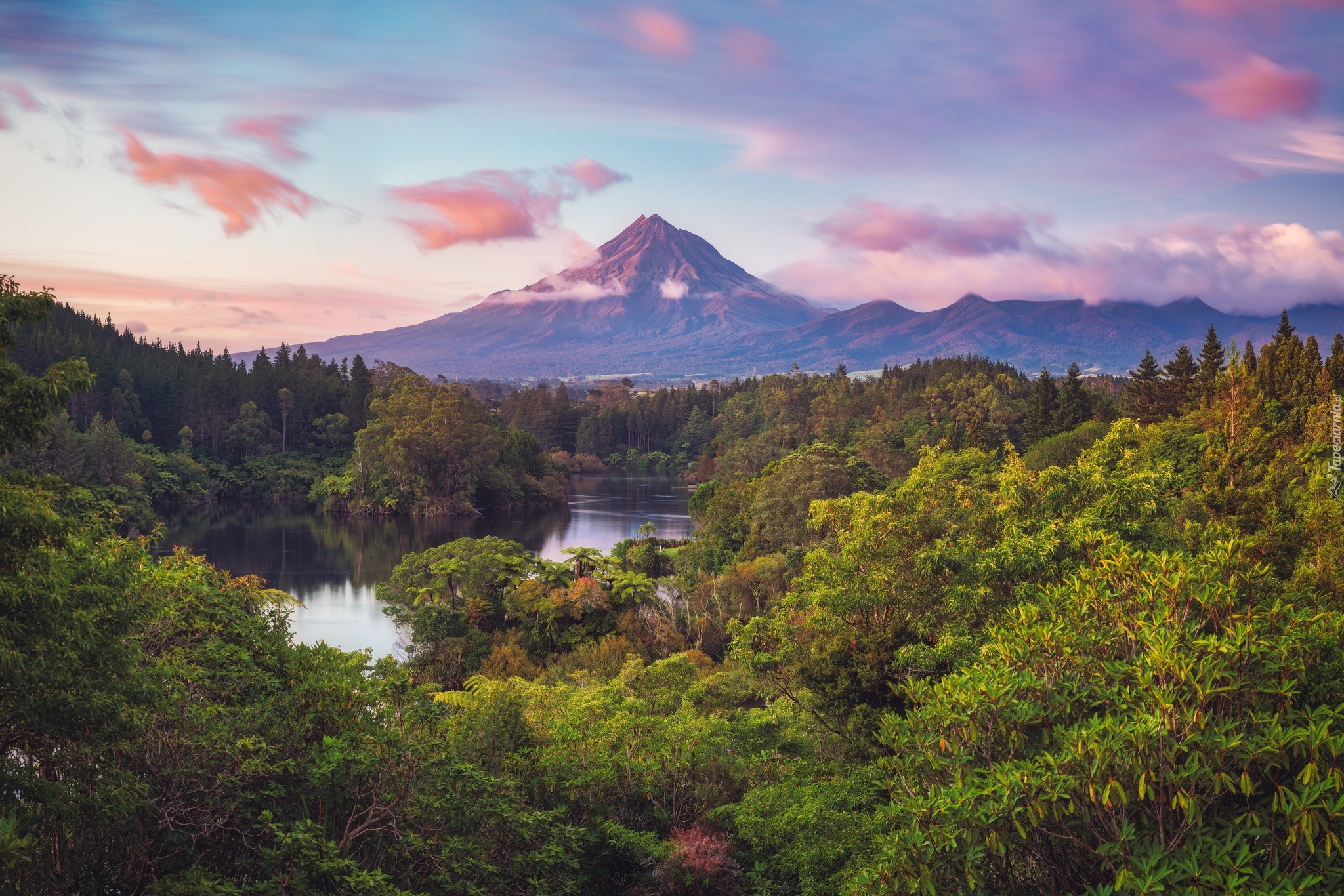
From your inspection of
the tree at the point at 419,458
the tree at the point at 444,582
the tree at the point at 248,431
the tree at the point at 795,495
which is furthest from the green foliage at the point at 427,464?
the tree at the point at 444,582

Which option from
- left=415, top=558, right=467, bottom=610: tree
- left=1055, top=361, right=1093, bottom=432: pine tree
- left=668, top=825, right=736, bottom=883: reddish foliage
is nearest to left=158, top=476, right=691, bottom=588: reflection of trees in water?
left=415, top=558, right=467, bottom=610: tree

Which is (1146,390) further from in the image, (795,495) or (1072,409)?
(795,495)

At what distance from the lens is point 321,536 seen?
167 feet

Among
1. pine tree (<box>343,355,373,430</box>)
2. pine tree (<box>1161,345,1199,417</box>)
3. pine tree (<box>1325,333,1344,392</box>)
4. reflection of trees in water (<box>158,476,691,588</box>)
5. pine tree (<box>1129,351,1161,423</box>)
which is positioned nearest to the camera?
pine tree (<box>1325,333,1344,392</box>)

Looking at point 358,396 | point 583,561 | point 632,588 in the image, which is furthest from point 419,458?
point 632,588

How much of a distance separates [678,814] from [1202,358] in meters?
45.3

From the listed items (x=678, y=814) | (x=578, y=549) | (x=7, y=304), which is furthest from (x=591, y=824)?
(x=578, y=549)

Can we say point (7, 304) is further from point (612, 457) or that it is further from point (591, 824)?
point (612, 457)

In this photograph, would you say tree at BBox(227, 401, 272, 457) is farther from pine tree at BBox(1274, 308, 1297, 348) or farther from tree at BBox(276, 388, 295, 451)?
pine tree at BBox(1274, 308, 1297, 348)

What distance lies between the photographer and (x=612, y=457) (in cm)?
10488

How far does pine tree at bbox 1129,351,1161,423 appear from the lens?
46.2 m

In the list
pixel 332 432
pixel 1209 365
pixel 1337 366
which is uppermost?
pixel 1209 365

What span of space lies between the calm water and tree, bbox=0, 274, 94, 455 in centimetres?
2226

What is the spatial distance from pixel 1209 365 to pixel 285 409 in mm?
67338
